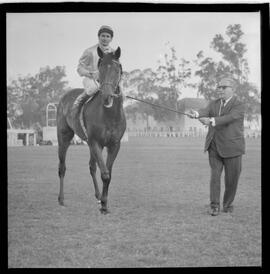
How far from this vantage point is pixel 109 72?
19.8 ft

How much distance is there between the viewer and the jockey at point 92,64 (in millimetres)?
6191

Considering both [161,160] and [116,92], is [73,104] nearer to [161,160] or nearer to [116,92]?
[116,92]

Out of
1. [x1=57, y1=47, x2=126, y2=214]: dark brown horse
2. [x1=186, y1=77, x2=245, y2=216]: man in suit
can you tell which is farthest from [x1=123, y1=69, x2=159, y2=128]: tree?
[x1=186, y1=77, x2=245, y2=216]: man in suit

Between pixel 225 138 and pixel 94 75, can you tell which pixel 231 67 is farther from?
pixel 94 75

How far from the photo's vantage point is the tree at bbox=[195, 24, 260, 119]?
6086 mm

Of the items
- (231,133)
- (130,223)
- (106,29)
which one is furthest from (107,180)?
(106,29)

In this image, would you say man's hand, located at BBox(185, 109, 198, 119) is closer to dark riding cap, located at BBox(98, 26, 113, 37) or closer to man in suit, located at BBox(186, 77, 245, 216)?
man in suit, located at BBox(186, 77, 245, 216)

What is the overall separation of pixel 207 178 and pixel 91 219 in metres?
3.87

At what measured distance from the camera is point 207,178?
9.29 metres

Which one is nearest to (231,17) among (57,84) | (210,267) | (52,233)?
(57,84)

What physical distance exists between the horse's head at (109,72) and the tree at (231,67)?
4.03 feet

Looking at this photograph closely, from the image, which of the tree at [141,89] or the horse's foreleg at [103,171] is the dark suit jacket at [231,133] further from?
the horse's foreleg at [103,171]
